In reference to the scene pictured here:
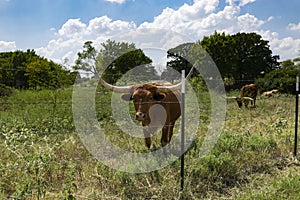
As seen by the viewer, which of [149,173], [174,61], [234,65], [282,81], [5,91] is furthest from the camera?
[234,65]

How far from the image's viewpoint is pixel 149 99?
476cm

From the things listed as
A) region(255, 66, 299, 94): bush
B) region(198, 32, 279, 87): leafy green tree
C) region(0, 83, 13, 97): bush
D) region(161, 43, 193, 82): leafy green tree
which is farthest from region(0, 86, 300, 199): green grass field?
region(198, 32, 279, 87): leafy green tree

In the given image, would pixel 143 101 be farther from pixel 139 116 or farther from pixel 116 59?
pixel 116 59

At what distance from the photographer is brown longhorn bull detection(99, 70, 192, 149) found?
4.67 metres

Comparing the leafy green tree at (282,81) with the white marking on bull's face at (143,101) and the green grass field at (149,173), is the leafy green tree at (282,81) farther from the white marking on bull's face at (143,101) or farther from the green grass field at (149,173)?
the white marking on bull's face at (143,101)

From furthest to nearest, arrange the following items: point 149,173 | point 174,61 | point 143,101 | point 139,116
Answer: point 174,61 < point 143,101 < point 139,116 < point 149,173

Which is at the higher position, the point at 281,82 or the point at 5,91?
the point at 281,82

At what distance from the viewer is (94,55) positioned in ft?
18.2

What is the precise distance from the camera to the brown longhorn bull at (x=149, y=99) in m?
4.67

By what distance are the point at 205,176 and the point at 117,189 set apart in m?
1.27

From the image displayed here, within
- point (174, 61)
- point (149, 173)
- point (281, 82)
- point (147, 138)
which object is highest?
point (281, 82)

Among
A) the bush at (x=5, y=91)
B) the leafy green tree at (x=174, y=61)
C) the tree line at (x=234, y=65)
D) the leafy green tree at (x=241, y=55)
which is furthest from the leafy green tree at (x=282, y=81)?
the bush at (x=5, y=91)

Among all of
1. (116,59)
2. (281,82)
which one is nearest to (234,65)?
(281,82)

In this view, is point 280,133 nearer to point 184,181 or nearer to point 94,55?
point 184,181
